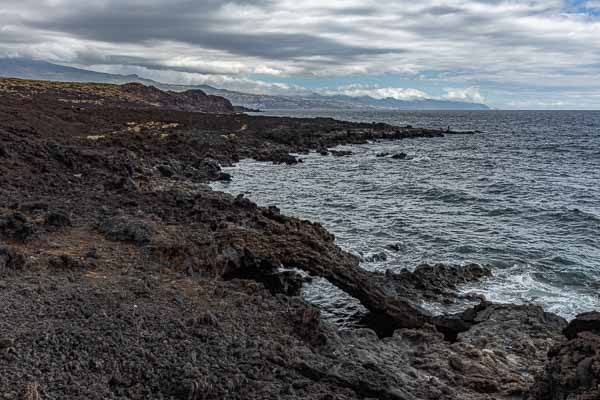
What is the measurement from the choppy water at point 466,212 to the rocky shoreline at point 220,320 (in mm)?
2468

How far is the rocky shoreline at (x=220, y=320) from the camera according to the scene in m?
7.91

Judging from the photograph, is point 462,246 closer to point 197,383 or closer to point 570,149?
point 197,383

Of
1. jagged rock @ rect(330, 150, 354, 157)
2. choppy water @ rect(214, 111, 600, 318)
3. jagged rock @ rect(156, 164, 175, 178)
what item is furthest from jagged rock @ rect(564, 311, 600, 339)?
jagged rock @ rect(330, 150, 354, 157)

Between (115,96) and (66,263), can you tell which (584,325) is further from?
(115,96)

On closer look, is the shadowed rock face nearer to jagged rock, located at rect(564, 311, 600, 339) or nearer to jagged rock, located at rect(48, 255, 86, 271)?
jagged rock, located at rect(48, 255, 86, 271)

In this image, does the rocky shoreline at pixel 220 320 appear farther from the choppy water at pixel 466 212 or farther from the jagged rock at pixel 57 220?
the choppy water at pixel 466 212

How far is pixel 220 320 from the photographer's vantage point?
10.1m

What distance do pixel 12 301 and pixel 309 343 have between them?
5.75 meters

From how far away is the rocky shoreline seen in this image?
311 inches

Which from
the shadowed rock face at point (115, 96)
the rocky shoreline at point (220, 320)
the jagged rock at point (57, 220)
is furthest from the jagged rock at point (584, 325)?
the shadowed rock face at point (115, 96)

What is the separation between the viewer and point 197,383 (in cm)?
768

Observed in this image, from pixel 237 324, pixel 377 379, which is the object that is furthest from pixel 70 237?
pixel 377 379

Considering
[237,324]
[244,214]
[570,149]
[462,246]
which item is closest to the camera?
[237,324]

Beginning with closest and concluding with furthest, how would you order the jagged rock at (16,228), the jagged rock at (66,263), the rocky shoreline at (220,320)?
the rocky shoreline at (220,320) → the jagged rock at (66,263) → the jagged rock at (16,228)
